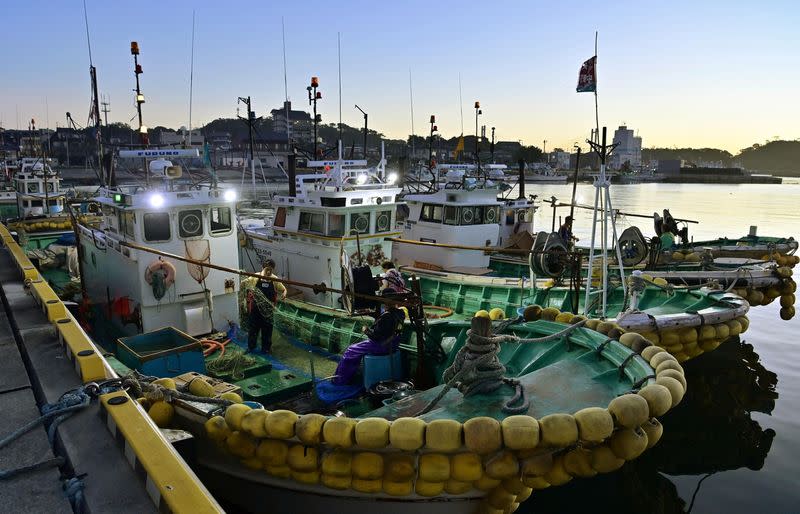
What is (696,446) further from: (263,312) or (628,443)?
(263,312)

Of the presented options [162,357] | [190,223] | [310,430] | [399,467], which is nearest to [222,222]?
[190,223]

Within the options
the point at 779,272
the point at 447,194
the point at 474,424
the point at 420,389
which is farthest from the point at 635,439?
the point at 447,194

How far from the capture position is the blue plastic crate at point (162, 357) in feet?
22.9

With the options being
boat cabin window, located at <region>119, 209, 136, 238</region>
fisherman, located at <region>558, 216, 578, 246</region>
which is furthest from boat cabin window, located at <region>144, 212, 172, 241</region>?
fisherman, located at <region>558, 216, 578, 246</region>

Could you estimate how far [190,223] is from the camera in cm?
949

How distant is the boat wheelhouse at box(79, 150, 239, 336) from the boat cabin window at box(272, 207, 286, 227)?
250 centimetres

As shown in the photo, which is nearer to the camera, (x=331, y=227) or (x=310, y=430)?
(x=310, y=430)

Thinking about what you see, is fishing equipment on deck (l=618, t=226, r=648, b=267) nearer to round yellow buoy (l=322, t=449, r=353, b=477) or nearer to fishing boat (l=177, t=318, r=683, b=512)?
fishing boat (l=177, t=318, r=683, b=512)

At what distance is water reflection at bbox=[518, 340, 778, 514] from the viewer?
24.4 ft

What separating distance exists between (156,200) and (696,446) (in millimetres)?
9986

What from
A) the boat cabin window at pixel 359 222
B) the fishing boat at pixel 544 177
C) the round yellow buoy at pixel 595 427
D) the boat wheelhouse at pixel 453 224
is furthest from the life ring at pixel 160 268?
the fishing boat at pixel 544 177

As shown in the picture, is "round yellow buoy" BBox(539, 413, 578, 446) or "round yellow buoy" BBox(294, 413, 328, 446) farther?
"round yellow buoy" BBox(294, 413, 328, 446)

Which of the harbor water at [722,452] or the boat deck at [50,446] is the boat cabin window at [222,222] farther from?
the harbor water at [722,452]

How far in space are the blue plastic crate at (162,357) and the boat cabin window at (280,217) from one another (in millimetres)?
5009
